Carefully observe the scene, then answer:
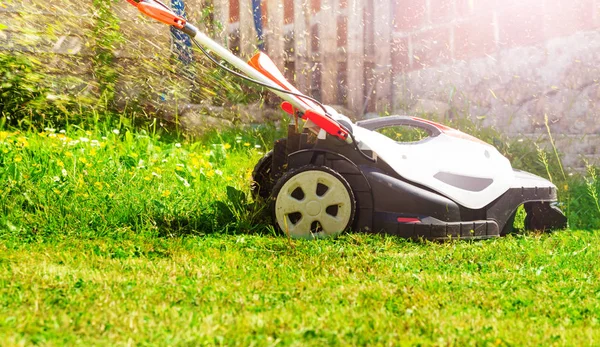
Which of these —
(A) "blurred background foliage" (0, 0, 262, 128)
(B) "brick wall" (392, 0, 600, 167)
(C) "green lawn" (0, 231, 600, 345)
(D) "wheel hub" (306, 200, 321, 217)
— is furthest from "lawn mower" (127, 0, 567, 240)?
(B) "brick wall" (392, 0, 600, 167)

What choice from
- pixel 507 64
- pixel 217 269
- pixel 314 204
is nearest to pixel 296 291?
pixel 217 269

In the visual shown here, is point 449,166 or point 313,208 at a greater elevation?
point 449,166

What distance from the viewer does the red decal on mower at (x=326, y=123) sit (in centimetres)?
361

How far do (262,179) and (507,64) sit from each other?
3321 millimetres

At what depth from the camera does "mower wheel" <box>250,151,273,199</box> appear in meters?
4.05

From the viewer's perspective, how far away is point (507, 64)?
6.58 metres

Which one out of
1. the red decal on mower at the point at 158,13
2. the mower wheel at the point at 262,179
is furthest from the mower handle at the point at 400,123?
the red decal on mower at the point at 158,13

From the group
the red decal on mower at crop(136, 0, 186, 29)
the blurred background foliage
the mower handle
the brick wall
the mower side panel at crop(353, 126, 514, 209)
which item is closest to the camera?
the red decal on mower at crop(136, 0, 186, 29)

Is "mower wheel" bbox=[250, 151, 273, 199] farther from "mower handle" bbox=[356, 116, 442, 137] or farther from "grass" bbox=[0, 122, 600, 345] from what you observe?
"mower handle" bbox=[356, 116, 442, 137]

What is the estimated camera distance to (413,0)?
719 centimetres

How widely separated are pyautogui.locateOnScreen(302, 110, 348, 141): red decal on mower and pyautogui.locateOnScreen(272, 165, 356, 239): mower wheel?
0.18 metres

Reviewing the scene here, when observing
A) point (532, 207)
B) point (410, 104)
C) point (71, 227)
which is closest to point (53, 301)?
point (71, 227)

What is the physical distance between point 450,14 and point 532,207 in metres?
3.17

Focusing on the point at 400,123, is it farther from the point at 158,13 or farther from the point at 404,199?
the point at 158,13
